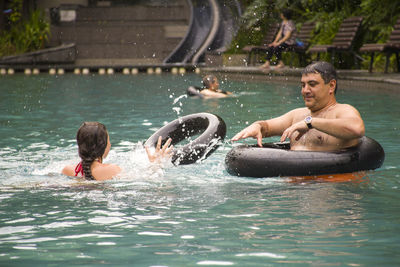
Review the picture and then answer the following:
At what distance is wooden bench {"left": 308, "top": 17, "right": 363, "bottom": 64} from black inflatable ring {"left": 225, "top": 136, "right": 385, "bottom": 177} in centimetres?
1338

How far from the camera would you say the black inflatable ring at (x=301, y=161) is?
664 cm

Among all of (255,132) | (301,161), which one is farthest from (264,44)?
(301,161)

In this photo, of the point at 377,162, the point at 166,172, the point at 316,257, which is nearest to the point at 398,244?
the point at 316,257

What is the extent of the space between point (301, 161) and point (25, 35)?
979 inches

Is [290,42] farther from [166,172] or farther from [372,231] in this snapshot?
[372,231]

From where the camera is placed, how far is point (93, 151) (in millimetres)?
6215

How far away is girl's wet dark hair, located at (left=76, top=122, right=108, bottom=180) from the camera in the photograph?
20.0ft

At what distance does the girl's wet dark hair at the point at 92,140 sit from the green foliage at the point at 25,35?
77.5ft

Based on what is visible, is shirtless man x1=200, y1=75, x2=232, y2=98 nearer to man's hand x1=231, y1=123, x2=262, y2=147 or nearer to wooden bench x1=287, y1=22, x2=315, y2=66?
wooden bench x1=287, y1=22, x2=315, y2=66

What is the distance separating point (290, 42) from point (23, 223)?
17.1m

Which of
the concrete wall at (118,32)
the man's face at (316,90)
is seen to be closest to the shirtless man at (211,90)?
the man's face at (316,90)

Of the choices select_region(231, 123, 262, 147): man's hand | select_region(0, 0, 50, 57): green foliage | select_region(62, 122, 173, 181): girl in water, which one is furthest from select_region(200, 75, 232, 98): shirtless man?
select_region(0, 0, 50, 57): green foliage

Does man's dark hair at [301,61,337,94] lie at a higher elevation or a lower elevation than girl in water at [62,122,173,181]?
higher

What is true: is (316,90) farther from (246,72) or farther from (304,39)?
(304,39)
